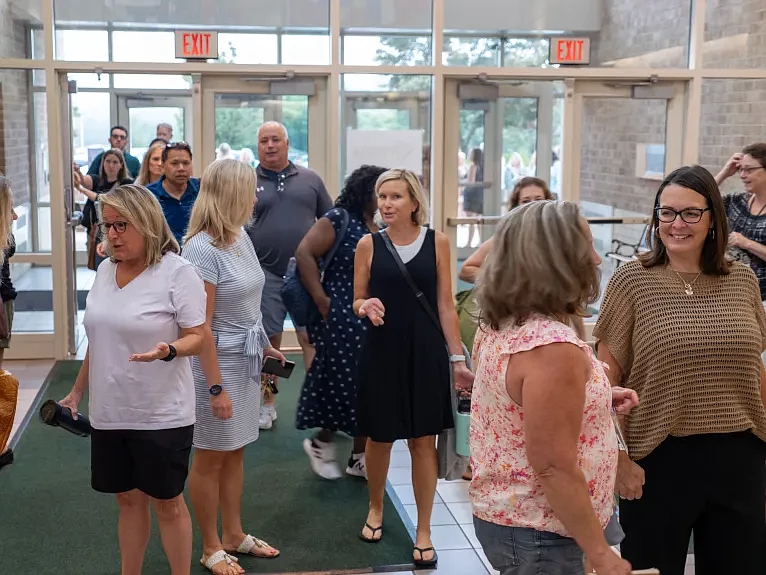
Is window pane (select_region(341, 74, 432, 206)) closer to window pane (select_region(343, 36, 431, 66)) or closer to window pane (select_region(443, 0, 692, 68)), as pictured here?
window pane (select_region(343, 36, 431, 66))

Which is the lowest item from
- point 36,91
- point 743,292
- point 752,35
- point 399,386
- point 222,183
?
point 399,386

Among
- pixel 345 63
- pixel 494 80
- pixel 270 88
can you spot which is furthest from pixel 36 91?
pixel 494 80

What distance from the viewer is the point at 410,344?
3.72 meters

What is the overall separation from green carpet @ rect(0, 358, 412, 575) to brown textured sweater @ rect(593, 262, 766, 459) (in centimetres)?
163

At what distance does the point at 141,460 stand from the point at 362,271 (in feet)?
3.84

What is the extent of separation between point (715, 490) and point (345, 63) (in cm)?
541

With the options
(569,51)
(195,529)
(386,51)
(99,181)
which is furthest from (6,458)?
(569,51)

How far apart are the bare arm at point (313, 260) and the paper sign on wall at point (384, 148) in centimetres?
309

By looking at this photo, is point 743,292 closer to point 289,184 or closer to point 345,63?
point 289,184

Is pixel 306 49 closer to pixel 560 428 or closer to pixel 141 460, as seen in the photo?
pixel 141 460

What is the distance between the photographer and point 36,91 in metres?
7.10

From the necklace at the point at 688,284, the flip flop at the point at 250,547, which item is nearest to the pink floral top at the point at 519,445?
the necklace at the point at 688,284

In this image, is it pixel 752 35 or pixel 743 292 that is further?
pixel 752 35

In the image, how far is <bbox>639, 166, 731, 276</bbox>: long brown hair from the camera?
251cm
